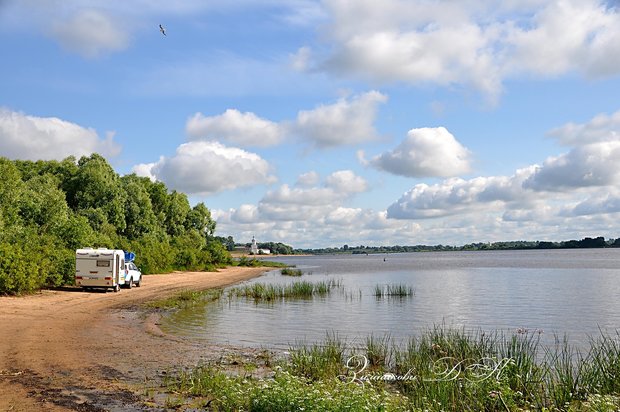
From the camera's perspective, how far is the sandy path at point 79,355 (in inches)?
421

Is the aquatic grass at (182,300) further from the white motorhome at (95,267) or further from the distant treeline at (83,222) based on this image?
the distant treeline at (83,222)

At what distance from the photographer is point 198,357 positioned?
15531mm

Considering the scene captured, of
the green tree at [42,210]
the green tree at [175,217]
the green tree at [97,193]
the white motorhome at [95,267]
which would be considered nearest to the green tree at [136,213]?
the green tree at [97,193]

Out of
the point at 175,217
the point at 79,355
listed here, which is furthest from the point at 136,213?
the point at 79,355

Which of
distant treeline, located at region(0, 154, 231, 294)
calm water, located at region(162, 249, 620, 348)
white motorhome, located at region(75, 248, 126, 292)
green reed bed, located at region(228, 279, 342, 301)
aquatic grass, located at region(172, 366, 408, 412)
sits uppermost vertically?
distant treeline, located at region(0, 154, 231, 294)

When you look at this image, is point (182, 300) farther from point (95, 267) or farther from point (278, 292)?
point (278, 292)

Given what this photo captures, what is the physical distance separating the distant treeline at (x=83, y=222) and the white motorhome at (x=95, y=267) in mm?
1459

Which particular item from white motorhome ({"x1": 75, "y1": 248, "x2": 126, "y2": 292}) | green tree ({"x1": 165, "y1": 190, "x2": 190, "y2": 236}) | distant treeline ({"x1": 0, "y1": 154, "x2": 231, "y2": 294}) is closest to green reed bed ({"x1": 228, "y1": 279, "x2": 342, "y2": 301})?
white motorhome ({"x1": 75, "y1": 248, "x2": 126, "y2": 292})

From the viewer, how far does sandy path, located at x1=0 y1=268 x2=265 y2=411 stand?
35.1 feet

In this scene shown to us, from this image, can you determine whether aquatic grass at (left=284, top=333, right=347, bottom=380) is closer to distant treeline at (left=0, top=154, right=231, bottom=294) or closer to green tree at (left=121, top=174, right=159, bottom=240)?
distant treeline at (left=0, top=154, right=231, bottom=294)

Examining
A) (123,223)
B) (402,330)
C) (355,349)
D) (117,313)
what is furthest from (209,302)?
(123,223)

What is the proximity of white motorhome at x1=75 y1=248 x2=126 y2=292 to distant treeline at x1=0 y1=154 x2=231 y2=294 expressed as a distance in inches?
57.4

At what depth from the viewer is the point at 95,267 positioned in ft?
111

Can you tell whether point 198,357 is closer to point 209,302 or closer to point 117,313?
point 117,313
